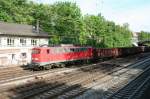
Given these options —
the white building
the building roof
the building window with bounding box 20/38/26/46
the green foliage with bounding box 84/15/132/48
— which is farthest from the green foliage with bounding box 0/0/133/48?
the building window with bounding box 20/38/26/46

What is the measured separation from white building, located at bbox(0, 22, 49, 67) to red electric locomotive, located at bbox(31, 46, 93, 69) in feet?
30.7

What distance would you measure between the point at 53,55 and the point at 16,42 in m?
13.4

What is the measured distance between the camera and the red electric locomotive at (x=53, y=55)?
34.3 meters

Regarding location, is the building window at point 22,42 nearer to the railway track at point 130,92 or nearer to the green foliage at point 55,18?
the green foliage at point 55,18

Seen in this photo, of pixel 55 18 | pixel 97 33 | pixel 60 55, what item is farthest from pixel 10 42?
pixel 97 33

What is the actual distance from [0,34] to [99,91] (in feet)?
85.9

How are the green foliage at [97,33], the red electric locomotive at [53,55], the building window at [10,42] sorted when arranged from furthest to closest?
1. the green foliage at [97,33]
2. the building window at [10,42]
3. the red electric locomotive at [53,55]

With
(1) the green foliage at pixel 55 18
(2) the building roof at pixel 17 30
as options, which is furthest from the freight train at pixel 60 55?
(1) the green foliage at pixel 55 18

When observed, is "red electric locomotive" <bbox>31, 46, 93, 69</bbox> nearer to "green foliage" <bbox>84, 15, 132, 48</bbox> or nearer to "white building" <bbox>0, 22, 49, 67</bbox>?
"white building" <bbox>0, 22, 49, 67</bbox>

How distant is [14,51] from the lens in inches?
1811

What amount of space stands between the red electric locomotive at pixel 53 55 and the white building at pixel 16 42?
9350 millimetres

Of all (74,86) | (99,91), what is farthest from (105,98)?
(74,86)

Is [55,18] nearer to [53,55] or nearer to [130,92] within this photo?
[53,55]

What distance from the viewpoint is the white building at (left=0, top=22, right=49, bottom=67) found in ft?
143
